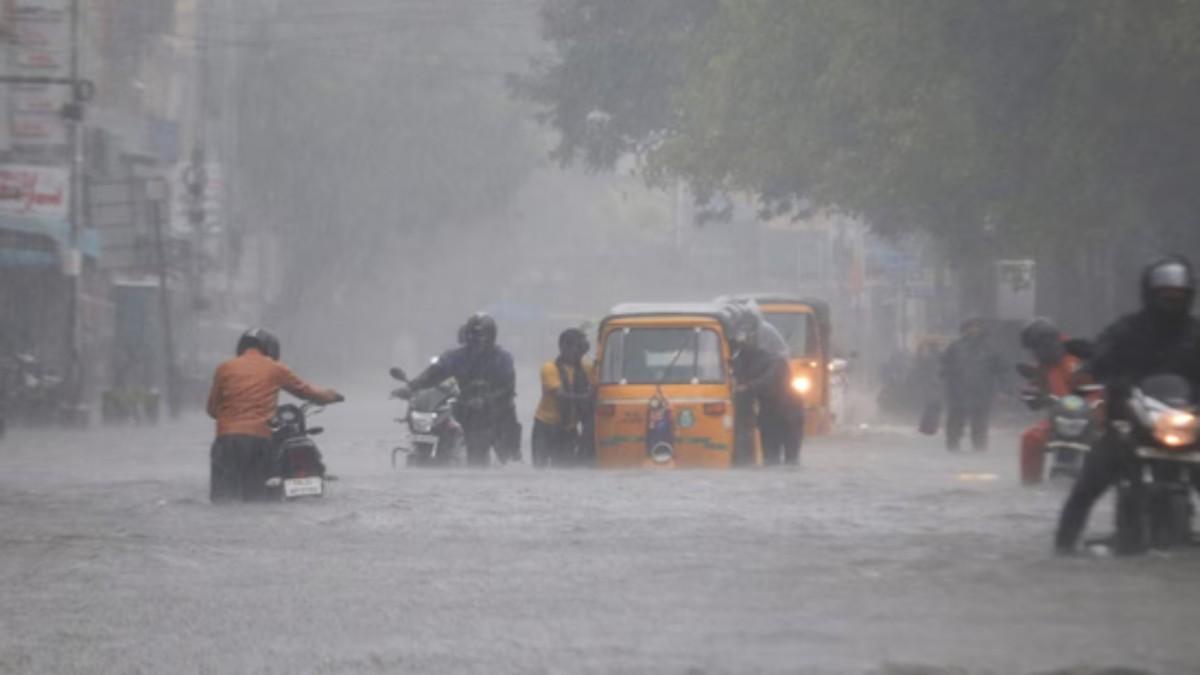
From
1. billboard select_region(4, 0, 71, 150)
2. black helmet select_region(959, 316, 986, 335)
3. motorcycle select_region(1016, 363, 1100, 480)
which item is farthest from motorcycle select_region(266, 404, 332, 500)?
billboard select_region(4, 0, 71, 150)

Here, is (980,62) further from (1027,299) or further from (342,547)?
(342,547)

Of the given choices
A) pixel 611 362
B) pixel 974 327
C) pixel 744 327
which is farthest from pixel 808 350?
pixel 611 362

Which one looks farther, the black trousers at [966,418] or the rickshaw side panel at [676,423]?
the black trousers at [966,418]

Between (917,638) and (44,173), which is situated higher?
(44,173)

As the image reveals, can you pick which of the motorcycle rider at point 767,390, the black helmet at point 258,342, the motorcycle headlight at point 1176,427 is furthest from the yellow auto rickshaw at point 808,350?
the motorcycle headlight at point 1176,427

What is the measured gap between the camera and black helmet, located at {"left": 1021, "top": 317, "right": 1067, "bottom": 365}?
1770 cm

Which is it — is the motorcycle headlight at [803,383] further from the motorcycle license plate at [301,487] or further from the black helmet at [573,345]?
the motorcycle license plate at [301,487]

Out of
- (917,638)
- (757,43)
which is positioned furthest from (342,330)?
(917,638)

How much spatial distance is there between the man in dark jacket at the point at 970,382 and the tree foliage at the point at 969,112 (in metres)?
3.78

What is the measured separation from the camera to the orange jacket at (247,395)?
55.1 ft

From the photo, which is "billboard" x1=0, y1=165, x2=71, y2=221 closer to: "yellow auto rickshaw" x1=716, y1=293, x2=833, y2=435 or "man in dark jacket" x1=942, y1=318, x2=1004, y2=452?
"yellow auto rickshaw" x1=716, y1=293, x2=833, y2=435

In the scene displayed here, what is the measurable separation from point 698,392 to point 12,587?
11877 millimetres

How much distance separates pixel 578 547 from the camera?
13.4 m

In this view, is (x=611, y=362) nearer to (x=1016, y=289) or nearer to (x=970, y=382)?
(x=970, y=382)
